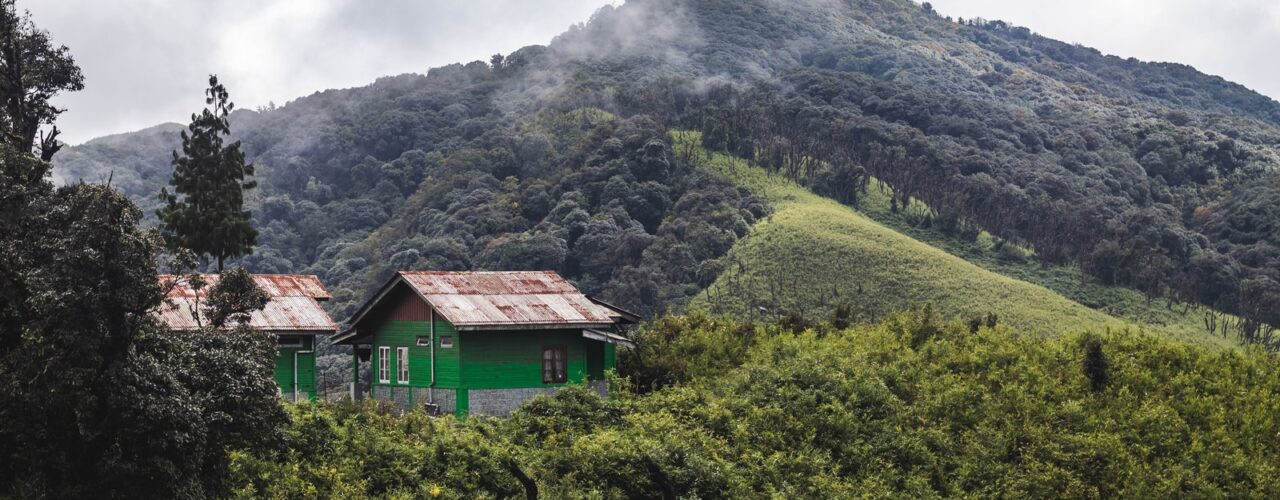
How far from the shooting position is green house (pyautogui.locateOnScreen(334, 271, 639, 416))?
1428 inches

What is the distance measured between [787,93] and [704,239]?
218ft

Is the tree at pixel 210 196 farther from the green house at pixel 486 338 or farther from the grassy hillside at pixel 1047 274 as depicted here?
the grassy hillside at pixel 1047 274

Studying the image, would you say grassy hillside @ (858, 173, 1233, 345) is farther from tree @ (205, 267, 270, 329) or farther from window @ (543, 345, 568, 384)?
tree @ (205, 267, 270, 329)

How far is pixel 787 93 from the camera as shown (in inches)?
6393

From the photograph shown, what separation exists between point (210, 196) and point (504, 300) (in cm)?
1078

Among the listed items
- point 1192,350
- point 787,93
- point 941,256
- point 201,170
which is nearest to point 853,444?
point 1192,350

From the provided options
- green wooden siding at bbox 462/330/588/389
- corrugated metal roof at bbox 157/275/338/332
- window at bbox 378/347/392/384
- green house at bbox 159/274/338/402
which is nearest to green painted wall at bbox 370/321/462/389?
window at bbox 378/347/392/384

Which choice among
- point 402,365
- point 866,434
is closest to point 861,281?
→ point 402,365

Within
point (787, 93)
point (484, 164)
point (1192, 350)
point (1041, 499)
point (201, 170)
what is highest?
point (787, 93)

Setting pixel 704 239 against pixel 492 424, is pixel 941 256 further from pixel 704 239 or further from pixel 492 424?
pixel 492 424

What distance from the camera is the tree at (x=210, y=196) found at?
131 feet

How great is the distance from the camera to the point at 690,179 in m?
116

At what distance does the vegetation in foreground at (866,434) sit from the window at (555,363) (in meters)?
4.76

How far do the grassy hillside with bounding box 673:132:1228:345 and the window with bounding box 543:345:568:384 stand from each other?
141 ft
